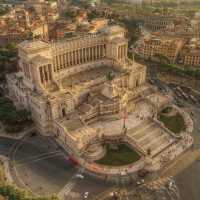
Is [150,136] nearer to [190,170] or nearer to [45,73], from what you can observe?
[190,170]

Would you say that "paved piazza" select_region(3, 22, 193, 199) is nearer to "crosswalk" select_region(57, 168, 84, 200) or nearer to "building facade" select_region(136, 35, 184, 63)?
"crosswalk" select_region(57, 168, 84, 200)

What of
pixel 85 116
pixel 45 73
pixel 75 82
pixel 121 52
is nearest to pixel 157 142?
pixel 85 116

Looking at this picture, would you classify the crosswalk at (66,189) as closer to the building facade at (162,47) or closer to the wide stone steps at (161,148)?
the wide stone steps at (161,148)

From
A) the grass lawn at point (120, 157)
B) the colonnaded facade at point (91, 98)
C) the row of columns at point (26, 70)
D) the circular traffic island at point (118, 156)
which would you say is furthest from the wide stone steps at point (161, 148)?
the row of columns at point (26, 70)

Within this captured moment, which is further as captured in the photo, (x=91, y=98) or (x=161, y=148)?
(x=91, y=98)

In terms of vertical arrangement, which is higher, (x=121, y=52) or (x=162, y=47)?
(x=121, y=52)

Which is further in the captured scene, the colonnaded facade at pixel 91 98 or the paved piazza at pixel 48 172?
the colonnaded facade at pixel 91 98
